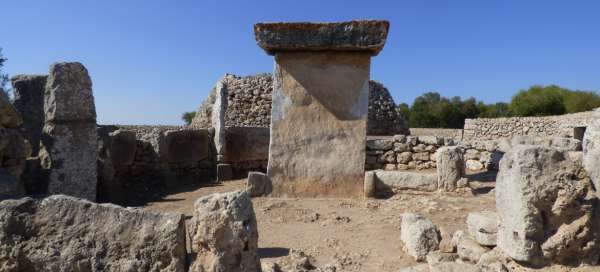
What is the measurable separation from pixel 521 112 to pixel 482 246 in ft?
130

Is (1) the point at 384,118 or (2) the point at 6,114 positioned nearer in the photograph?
(2) the point at 6,114

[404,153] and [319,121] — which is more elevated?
[319,121]

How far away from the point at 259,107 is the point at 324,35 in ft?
43.7

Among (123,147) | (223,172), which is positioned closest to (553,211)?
(123,147)

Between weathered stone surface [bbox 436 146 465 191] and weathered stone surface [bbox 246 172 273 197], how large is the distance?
2915 mm

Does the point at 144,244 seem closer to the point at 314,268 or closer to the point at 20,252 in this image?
the point at 20,252

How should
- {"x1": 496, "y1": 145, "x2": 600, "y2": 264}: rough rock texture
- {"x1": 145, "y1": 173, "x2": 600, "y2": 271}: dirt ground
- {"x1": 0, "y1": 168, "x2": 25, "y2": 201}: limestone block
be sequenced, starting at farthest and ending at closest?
{"x1": 145, "y1": 173, "x2": 600, "y2": 271}: dirt ground
{"x1": 0, "y1": 168, "x2": 25, "y2": 201}: limestone block
{"x1": 496, "y1": 145, "x2": 600, "y2": 264}: rough rock texture

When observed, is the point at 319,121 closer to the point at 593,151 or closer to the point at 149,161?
the point at 149,161

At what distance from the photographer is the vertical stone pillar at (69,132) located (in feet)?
21.3

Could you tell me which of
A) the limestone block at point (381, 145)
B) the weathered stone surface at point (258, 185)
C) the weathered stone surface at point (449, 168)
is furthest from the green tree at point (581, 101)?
the weathered stone surface at point (258, 185)

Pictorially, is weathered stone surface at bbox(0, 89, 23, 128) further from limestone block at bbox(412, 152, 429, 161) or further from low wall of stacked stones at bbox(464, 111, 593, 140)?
low wall of stacked stones at bbox(464, 111, 593, 140)

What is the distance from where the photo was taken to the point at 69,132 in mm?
6598

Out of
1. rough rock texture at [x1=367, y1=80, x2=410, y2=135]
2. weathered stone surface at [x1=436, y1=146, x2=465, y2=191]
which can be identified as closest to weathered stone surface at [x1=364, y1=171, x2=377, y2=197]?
weathered stone surface at [x1=436, y1=146, x2=465, y2=191]

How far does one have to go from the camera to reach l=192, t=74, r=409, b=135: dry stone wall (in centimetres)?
1992
